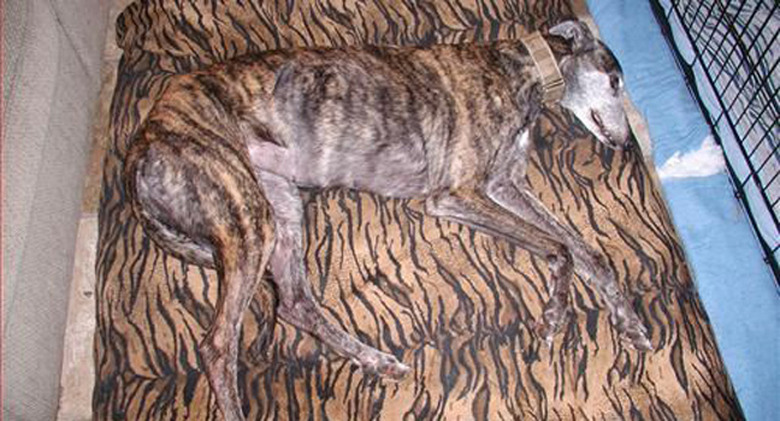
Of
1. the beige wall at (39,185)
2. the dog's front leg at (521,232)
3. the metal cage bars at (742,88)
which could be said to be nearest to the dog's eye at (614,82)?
the metal cage bars at (742,88)

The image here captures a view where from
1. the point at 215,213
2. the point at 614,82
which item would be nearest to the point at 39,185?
the point at 215,213

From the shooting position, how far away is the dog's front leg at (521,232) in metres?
2.29

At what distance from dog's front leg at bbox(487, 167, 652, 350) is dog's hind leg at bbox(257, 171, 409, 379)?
2.31 feet

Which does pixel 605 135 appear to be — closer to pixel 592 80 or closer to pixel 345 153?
pixel 592 80

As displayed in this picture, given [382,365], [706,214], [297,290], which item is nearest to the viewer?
Answer: [382,365]

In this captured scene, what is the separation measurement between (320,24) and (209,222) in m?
1.43

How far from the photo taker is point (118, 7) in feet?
10.9

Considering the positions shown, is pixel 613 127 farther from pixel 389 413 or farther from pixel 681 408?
pixel 389 413

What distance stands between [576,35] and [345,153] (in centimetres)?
119

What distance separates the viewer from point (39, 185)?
2.28 meters

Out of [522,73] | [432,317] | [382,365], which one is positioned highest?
[522,73]

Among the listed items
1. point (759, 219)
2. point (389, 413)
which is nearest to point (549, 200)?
point (759, 219)

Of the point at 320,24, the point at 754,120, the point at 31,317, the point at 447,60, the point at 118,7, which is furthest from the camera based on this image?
the point at 118,7

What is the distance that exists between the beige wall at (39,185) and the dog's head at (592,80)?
7.08 ft
